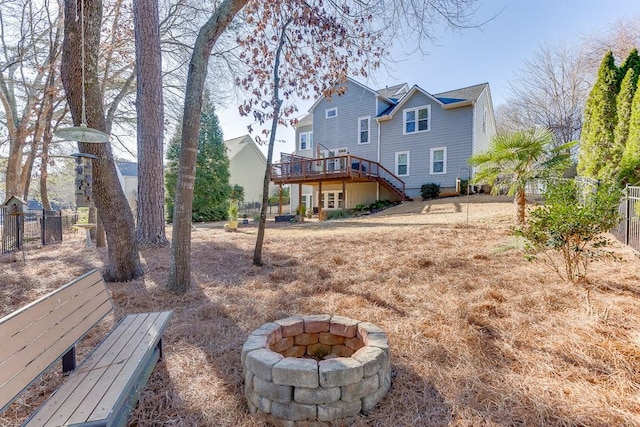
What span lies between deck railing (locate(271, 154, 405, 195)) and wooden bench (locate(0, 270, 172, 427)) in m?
13.2

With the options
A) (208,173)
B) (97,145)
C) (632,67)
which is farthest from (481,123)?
(97,145)

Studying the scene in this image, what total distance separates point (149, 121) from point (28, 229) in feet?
32.9

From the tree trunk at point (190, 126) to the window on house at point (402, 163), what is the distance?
14.8 metres

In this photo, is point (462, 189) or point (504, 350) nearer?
point (504, 350)

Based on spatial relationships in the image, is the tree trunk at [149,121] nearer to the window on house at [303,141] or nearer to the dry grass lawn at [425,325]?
the dry grass lawn at [425,325]

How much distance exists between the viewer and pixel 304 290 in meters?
4.51

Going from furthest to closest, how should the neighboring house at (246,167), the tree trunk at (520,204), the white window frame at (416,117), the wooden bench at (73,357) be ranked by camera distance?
the neighboring house at (246,167)
the white window frame at (416,117)
the tree trunk at (520,204)
the wooden bench at (73,357)

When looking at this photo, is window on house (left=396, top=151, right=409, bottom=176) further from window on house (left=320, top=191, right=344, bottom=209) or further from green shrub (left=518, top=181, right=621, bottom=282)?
green shrub (left=518, top=181, right=621, bottom=282)

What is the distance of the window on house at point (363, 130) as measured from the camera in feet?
62.5

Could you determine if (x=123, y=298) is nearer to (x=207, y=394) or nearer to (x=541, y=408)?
(x=207, y=394)

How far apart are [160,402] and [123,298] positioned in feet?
8.06

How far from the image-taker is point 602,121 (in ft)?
27.1

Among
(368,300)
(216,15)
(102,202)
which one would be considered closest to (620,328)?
(368,300)

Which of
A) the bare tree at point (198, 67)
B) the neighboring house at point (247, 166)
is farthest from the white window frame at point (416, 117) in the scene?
the neighboring house at point (247, 166)
